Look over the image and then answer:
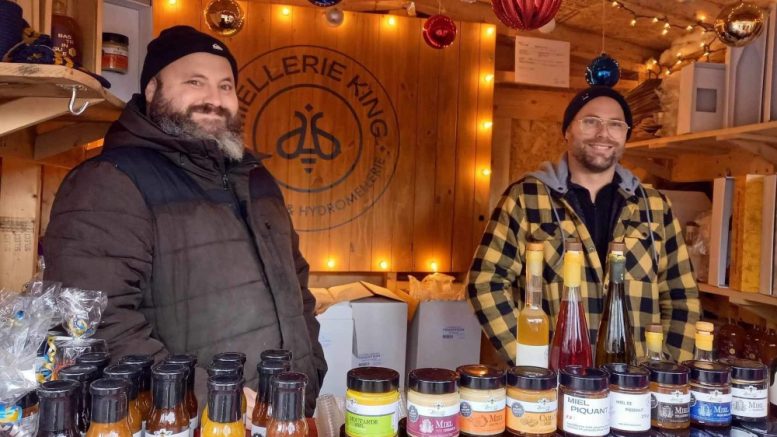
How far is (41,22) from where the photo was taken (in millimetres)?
1523

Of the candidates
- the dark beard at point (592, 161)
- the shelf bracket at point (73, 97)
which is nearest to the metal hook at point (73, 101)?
the shelf bracket at point (73, 97)

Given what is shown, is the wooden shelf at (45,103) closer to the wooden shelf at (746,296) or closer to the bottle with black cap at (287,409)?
the bottle with black cap at (287,409)

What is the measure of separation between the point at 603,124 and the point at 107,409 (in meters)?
1.89

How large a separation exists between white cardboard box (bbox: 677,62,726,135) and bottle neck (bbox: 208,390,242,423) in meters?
2.45

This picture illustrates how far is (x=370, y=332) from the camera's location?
3498 mm

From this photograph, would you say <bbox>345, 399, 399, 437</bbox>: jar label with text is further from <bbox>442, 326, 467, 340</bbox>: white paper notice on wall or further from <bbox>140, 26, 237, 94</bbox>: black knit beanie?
<bbox>442, 326, 467, 340</bbox>: white paper notice on wall

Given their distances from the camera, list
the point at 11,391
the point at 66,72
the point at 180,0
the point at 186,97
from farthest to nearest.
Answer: the point at 180,0
the point at 186,97
the point at 66,72
the point at 11,391

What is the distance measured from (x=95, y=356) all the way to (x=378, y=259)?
301 cm

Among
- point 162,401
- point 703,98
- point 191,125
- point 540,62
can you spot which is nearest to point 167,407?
point 162,401

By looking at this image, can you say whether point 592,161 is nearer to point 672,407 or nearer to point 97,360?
point 672,407

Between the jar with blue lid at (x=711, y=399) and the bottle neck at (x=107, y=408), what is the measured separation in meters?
0.77

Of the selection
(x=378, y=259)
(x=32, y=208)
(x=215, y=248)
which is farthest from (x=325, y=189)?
(x=215, y=248)

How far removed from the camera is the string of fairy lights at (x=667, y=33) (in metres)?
3.08

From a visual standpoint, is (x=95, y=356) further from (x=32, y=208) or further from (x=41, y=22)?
(x=32, y=208)
